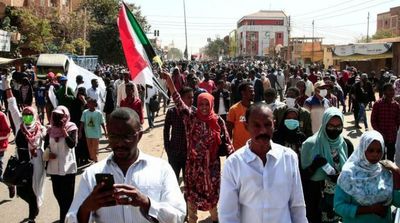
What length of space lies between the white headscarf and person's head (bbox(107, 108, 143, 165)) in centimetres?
199

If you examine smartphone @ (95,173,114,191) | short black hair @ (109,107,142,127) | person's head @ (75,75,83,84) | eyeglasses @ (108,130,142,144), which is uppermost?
short black hair @ (109,107,142,127)

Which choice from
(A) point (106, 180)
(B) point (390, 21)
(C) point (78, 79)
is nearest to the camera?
(A) point (106, 180)

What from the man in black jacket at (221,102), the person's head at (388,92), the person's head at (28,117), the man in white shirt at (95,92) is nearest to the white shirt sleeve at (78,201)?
the person's head at (28,117)

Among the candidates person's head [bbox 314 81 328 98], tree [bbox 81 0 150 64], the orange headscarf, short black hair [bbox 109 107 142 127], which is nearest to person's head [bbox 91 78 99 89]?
person's head [bbox 314 81 328 98]

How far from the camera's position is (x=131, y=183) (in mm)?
2518

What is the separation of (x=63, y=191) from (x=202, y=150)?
1707 millimetres

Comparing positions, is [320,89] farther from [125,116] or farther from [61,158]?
[125,116]

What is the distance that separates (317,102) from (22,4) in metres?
44.6

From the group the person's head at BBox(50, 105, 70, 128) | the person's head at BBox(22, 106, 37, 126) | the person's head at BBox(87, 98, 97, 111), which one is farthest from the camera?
the person's head at BBox(87, 98, 97, 111)

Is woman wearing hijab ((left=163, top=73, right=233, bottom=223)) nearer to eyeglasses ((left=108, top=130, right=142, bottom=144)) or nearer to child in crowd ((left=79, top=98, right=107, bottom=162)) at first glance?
eyeglasses ((left=108, top=130, right=142, bottom=144))

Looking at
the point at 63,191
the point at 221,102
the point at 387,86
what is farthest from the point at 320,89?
the point at 63,191

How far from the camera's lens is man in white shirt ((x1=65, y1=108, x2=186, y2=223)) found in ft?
8.07

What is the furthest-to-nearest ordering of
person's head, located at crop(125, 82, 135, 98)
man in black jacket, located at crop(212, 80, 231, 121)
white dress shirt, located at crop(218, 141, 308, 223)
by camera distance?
1. man in black jacket, located at crop(212, 80, 231, 121)
2. person's head, located at crop(125, 82, 135, 98)
3. white dress shirt, located at crop(218, 141, 308, 223)

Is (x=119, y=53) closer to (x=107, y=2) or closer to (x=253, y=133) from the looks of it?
(x=107, y=2)
